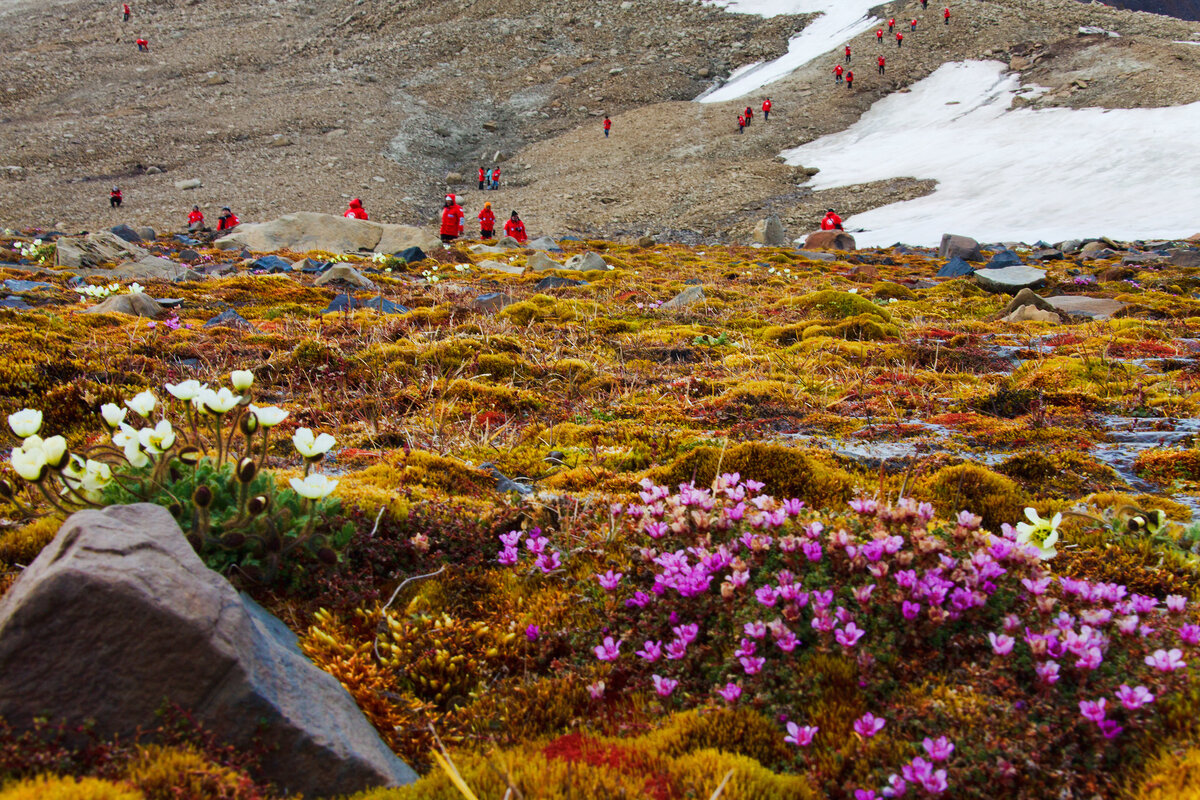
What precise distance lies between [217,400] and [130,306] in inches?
412

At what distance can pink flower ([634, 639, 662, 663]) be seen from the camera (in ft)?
8.51

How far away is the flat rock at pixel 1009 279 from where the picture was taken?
61.0 feet

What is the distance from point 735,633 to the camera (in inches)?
103

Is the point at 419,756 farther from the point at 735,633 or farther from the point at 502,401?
the point at 502,401

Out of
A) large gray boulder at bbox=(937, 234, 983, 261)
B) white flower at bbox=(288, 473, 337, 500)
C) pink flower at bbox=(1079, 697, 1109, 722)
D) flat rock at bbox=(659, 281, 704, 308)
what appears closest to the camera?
pink flower at bbox=(1079, 697, 1109, 722)

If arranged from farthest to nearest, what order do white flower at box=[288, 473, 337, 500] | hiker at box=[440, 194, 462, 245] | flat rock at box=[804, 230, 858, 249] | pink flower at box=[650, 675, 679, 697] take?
flat rock at box=[804, 230, 858, 249]
hiker at box=[440, 194, 462, 245]
white flower at box=[288, 473, 337, 500]
pink flower at box=[650, 675, 679, 697]

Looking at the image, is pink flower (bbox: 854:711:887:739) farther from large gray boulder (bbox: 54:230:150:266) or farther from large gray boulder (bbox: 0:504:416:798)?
large gray boulder (bbox: 54:230:150:266)

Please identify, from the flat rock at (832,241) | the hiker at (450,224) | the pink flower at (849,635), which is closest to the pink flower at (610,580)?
the pink flower at (849,635)

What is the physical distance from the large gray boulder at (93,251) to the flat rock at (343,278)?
8113 mm

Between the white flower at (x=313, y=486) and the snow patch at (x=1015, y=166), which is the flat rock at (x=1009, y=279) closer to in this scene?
the snow patch at (x=1015, y=166)

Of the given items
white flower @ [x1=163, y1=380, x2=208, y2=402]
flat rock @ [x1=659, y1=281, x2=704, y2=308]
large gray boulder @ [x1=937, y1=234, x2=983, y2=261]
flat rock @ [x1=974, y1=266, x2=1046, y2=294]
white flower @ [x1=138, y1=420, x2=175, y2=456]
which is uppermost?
white flower @ [x1=163, y1=380, x2=208, y2=402]

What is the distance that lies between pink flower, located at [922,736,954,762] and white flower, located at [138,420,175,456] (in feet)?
9.37

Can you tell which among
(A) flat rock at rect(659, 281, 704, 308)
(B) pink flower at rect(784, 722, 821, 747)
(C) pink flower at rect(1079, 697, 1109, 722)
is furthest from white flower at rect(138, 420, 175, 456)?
(A) flat rock at rect(659, 281, 704, 308)

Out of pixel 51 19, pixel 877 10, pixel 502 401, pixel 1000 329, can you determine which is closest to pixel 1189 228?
pixel 1000 329
